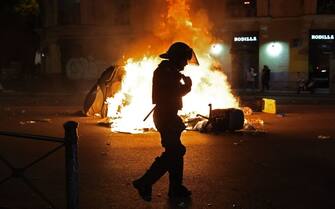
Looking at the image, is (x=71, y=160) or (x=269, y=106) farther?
(x=269, y=106)

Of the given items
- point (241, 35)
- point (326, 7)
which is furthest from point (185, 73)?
point (326, 7)

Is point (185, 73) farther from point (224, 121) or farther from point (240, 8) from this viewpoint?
point (240, 8)

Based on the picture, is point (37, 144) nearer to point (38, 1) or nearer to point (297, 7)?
point (297, 7)

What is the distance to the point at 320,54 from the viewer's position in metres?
35.2

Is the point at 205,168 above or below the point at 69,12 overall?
below

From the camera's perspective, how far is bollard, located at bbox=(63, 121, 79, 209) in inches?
201

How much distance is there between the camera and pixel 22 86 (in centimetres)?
3684

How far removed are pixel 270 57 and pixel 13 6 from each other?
61.2ft

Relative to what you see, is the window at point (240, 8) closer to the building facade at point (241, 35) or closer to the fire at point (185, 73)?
the building facade at point (241, 35)

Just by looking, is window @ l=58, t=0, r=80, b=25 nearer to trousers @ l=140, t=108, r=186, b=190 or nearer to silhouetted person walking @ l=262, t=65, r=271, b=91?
silhouetted person walking @ l=262, t=65, r=271, b=91

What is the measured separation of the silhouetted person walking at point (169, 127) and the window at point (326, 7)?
30.9 meters

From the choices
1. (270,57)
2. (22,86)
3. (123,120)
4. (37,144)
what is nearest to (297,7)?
(270,57)

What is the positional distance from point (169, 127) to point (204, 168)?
7.62 feet

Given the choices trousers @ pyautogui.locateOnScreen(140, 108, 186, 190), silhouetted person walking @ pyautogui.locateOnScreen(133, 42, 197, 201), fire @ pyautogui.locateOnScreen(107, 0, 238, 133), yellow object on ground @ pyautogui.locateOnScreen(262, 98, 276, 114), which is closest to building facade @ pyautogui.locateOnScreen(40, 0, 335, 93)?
yellow object on ground @ pyautogui.locateOnScreen(262, 98, 276, 114)
